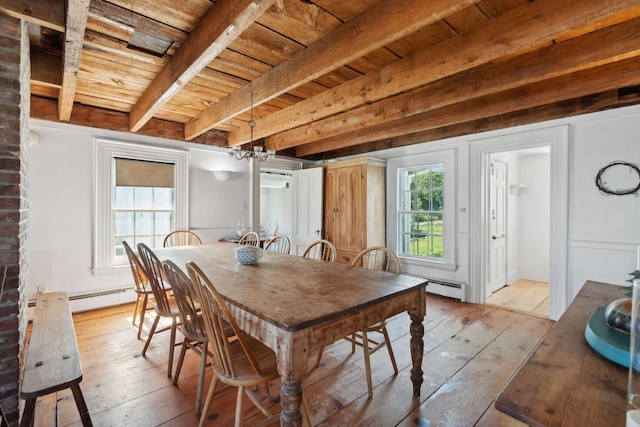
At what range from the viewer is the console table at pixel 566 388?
0.71m

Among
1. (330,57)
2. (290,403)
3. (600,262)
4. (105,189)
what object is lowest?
(290,403)

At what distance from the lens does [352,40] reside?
5.69 feet

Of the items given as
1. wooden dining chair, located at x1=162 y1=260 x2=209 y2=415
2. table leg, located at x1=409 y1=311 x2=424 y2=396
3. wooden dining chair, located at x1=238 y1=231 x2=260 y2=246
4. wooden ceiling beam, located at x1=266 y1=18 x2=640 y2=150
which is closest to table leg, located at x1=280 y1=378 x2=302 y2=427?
wooden dining chair, located at x1=162 y1=260 x2=209 y2=415

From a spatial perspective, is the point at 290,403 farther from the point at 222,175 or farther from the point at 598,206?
the point at 222,175

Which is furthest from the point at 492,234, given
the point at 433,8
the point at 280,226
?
the point at 280,226

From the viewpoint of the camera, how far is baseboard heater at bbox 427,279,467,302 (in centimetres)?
391

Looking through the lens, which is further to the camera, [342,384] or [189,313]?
[342,384]

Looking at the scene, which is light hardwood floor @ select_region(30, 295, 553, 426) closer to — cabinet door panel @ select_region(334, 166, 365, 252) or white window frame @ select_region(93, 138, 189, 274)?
white window frame @ select_region(93, 138, 189, 274)

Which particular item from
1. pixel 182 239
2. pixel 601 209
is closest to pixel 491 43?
pixel 601 209

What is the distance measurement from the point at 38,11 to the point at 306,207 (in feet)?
13.2

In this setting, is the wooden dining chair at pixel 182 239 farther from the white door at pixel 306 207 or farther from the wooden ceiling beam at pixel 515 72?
the wooden ceiling beam at pixel 515 72

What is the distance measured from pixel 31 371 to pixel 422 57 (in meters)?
2.94

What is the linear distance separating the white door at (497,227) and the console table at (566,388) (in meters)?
3.31

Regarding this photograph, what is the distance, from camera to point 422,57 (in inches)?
82.0
